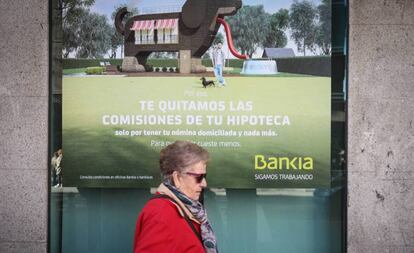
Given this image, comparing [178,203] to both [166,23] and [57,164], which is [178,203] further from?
[166,23]

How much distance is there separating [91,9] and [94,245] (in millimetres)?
2088

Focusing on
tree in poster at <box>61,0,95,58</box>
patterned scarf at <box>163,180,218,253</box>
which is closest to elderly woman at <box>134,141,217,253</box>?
patterned scarf at <box>163,180,218,253</box>

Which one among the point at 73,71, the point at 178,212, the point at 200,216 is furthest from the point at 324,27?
the point at 178,212

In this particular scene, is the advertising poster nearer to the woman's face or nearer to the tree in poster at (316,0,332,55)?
the tree in poster at (316,0,332,55)

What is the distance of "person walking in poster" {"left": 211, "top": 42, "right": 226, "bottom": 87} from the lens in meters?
6.03

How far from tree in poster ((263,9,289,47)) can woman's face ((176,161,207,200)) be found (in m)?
2.37

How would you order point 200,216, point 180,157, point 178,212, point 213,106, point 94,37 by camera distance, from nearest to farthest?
point 178,212
point 200,216
point 180,157
point 213,106
point 94,37

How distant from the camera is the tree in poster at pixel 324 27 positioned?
6023 millimetres

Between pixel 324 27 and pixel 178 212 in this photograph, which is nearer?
pixel 178 212

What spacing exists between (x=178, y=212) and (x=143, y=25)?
2804mm

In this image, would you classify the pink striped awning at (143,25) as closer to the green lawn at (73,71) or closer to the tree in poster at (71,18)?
the tree in poster at (71,18)

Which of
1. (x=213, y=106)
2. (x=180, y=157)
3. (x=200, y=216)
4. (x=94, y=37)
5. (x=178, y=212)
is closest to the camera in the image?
(x=178, y=212)

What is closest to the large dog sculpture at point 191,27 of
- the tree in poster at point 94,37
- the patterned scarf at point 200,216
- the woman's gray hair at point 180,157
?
the tree in poster at point 94,37

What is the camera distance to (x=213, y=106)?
601cm
